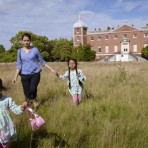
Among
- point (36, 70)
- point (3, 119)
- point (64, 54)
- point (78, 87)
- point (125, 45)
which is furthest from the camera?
point (125, 45)

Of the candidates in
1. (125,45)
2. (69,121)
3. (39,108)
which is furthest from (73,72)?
(125,45)

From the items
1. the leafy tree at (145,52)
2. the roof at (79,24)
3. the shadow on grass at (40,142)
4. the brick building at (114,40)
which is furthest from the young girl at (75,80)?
the roof at (79,24)

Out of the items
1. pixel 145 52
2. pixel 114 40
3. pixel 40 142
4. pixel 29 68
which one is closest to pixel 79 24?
pixel 114 40

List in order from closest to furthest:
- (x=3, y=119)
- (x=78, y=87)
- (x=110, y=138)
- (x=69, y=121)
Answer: (x=3, y=119) → (x=110, y=138) → (x=69, y=121) → (x=78, y=87)

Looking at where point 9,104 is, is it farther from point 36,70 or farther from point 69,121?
point 36,70

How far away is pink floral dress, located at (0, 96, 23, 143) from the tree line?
60.4 metres

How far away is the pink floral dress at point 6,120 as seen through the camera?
3105 millimetres

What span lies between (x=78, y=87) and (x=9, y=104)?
3522mm

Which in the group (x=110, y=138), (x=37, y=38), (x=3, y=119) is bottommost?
(x=110, y=138)

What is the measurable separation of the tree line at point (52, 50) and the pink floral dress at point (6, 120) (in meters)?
60.4

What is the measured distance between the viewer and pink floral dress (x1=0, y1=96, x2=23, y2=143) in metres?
3.11

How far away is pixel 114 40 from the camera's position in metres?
84.2

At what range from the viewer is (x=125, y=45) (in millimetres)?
82562

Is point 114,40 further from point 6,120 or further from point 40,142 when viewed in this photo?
point 6,120
